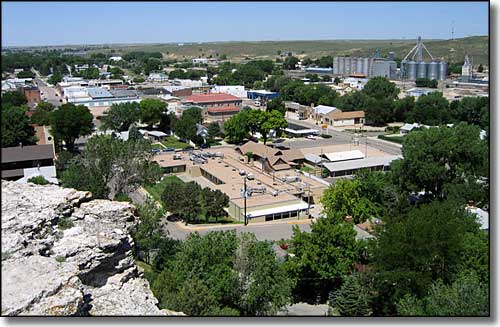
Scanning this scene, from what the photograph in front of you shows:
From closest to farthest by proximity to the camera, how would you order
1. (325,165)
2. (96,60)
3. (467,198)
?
(467,198) → (325,165) → (96,60)

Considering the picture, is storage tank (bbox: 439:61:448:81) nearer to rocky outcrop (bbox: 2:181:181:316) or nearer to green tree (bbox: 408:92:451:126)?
green tree (bbox: 408:92:451:126)

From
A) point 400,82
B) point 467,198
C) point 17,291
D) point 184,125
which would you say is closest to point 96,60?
point 400,82

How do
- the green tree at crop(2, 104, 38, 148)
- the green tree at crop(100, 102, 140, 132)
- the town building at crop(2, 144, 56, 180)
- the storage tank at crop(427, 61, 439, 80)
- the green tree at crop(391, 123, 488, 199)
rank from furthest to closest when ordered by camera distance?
the storage tank at crop(427, 61, 439, 80), the green tree at crop(100, 102, 140, 132), the green tree at crop(2, 104, 38, 148), the town building at crop(2, 144, 56, 180), the green tree at crop(391, 123, 488, 199)

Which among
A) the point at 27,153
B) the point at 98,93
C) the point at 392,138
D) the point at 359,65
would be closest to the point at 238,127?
the point at 392,138

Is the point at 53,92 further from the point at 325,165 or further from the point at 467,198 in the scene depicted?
the point at 467,198

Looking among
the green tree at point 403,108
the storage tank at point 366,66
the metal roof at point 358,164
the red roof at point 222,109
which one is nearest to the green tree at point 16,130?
the red roof at point 222,109

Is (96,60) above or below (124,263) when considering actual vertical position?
above

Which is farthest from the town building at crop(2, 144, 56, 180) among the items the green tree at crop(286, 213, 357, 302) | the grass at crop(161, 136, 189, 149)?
the green tree at crop(286, 213, 357, 302)
